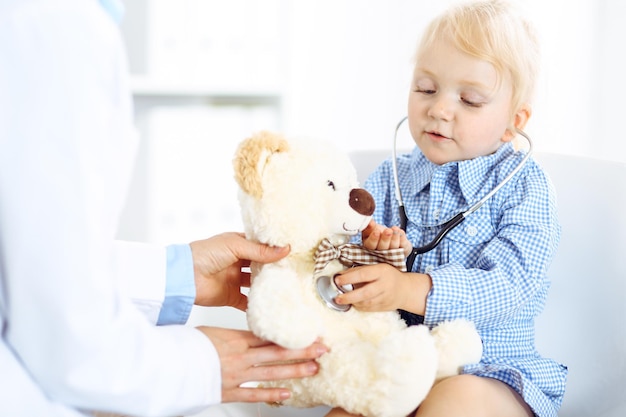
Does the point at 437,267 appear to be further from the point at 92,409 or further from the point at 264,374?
the point at 92,409

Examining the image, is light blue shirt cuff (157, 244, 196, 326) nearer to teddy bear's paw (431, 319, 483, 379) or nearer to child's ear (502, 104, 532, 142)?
teddy bear's paw (431, 319, 483, 379)

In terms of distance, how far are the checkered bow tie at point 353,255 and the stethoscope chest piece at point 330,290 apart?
A: 0.02 m

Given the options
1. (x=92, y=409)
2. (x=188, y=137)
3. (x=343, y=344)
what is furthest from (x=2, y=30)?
(x=188, y=137)

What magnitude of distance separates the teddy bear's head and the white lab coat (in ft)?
0.57

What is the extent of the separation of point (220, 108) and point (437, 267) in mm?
1588

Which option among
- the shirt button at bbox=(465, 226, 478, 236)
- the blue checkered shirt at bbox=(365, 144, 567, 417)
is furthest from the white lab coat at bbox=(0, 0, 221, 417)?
the shirt button at bbox=(465, 226, 478, 236)

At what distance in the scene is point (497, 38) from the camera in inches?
49.3

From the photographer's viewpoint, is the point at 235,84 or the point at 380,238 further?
the point at 235,84

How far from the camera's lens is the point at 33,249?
786 mm

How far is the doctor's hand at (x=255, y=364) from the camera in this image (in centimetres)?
98

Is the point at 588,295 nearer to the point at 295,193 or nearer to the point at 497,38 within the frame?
the point at 497,38

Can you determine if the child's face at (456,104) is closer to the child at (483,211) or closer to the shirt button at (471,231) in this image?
the child at (483,211)

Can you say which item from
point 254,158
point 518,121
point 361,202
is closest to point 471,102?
point 518,121

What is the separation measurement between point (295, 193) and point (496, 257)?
1.28 ft
